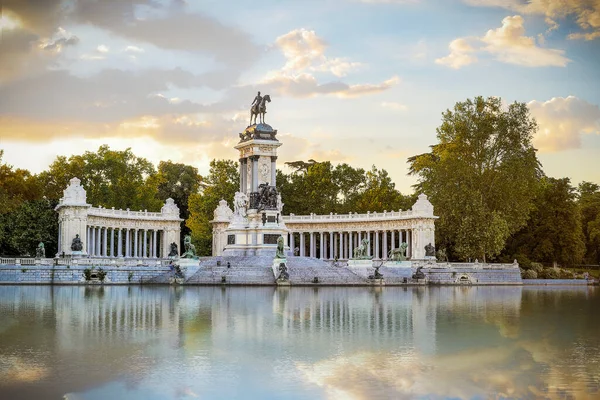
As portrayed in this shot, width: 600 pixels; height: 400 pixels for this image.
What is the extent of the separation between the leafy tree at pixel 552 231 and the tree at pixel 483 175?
650cm

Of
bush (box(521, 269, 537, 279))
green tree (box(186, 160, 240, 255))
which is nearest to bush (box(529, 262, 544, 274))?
bush (box(521, 269, 537, 279))

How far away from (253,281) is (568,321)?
84.2 feet

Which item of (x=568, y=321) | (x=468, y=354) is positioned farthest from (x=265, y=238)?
(x=468, y=354)

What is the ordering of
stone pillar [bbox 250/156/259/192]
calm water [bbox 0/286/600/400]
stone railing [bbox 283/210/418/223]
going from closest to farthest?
calm water [bbox 0/286/600/400] → stone pillar [bbox 250/156/259/192] → stone railing [bbox 283/210/418/223]

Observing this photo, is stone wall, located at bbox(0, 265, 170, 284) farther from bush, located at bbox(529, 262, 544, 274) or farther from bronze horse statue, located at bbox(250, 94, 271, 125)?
bush, located at bbox(529, 262, 544, 274)

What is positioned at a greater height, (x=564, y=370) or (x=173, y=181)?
(x=173, y=181)

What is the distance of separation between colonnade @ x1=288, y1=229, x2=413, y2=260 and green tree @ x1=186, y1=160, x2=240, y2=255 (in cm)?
860

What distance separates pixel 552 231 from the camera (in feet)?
237

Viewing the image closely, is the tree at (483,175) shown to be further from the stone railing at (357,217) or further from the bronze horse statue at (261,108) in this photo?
the bronze horse statue at (261,108)

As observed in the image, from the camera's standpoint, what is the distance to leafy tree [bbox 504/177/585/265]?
7194cm

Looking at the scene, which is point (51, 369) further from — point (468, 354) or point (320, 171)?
point (320, 171)

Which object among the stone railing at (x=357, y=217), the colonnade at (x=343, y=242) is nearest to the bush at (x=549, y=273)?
the colonnade at (x=343, y=242)

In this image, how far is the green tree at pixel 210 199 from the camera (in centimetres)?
7962

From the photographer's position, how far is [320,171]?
3305 inches
